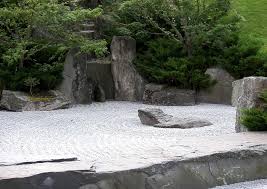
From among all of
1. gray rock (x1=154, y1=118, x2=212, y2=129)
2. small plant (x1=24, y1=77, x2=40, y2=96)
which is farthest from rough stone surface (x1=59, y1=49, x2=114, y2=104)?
gray rock (x1=154, y1=118, x2=212, y2=129)

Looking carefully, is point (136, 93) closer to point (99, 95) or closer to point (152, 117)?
point (99, 95)

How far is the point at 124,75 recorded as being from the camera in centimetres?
1525

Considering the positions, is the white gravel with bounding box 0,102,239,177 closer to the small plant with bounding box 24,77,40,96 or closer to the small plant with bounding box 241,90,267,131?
the small plant with bounding box 241,90,267,131

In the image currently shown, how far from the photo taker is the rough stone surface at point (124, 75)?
1517 cm

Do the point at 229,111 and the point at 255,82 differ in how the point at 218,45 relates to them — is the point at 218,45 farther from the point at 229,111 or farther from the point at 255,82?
the point at 255,82

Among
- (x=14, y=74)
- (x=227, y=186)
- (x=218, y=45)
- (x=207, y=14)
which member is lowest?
(x=227, y=186)

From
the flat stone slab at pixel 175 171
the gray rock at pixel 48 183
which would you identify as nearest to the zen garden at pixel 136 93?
the flat stone slab at pixel 175 171

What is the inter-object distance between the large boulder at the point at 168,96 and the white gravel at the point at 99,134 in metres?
0.51

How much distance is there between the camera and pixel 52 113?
39.1 feet

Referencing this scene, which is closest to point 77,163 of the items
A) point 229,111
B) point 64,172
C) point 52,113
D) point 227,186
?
point 64,172

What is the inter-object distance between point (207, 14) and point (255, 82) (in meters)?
7.69

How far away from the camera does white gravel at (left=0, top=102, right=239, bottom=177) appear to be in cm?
579

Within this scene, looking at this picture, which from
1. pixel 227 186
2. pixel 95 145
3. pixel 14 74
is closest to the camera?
pixel 227 186

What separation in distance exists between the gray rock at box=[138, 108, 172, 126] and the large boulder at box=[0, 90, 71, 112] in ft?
10.3
